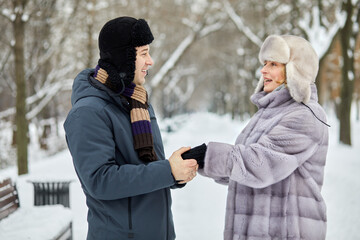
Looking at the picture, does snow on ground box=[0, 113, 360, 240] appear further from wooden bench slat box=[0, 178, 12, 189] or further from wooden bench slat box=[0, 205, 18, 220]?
wooden bench slat box=[0, 205, 18, 220]

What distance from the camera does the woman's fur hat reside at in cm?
255

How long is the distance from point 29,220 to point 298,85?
11.4 ft

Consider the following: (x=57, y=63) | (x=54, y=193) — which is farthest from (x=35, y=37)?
(x=54, y=193)

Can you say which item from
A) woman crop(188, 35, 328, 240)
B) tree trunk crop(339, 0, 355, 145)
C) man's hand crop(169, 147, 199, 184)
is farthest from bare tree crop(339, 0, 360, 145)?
man's hand crop(169, 147, 199, 184)

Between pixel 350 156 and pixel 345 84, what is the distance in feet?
10.0

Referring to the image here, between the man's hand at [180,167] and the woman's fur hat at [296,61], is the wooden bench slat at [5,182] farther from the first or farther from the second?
the woman's fur hat at [296,61]

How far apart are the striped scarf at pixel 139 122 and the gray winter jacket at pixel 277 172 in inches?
Answer: 17.4

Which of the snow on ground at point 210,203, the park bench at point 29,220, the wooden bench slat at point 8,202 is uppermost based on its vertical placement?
the wooden bench slat at point 8,202

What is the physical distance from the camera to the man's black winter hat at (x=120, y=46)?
205 cm

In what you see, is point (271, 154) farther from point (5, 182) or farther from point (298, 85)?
point (5, 182)

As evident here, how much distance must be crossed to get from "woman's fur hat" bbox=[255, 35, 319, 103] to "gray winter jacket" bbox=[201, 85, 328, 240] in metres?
0.09

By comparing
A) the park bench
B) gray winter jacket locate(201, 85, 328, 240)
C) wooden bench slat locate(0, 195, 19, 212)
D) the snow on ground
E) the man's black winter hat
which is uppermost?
the man's black winter hat

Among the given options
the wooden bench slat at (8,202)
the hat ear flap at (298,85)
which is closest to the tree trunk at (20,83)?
the wooden bench slat at (8,202)

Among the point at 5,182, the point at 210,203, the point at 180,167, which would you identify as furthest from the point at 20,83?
the point at 180,167
